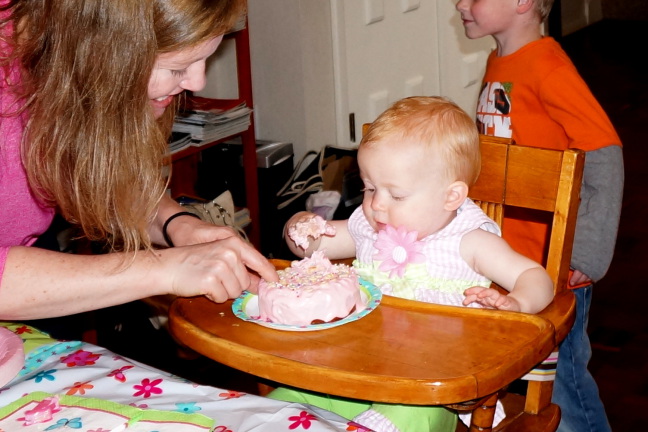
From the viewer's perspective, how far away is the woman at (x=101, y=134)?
1283 millimetres

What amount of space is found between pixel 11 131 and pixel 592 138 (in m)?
1.13

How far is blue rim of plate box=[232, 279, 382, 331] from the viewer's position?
1364 millimetres

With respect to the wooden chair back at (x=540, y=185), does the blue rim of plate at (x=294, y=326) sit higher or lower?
lower

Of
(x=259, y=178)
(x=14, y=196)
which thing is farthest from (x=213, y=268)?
(x=259, y=178)

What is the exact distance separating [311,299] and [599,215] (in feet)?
2.48

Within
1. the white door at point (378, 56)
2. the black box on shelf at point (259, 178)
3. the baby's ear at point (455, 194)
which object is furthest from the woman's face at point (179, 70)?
the white door at point (378, 56)

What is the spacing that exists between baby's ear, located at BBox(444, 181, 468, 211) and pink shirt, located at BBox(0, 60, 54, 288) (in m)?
0.69

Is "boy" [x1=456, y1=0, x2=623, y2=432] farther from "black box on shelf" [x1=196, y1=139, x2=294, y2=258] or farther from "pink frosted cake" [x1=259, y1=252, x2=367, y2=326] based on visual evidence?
"black box on shelf" [x1=196, y1=139, x2=294, y2=258]

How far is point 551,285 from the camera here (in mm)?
1505

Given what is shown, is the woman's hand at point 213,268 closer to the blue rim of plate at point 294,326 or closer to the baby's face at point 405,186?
the blue rim of plate at point 294,326

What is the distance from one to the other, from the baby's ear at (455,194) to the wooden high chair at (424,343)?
0.12 meters

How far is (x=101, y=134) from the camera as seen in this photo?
1.34 metres

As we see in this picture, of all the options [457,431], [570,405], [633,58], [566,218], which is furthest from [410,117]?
[633,58]

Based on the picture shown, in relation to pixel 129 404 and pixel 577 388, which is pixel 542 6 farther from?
pixel 129 404
